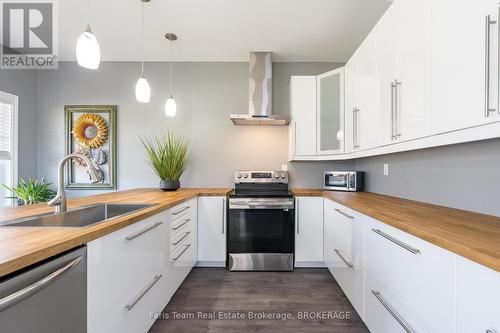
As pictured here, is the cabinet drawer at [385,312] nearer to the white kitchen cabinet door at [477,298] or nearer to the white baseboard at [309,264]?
the white kitchen cabinet door at [477,298]

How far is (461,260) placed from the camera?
0.76m

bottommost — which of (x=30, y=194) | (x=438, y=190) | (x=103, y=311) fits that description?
(x=103, y=311)

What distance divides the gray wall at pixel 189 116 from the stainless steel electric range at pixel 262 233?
722mm

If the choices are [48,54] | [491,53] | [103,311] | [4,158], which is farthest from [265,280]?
[48,54]

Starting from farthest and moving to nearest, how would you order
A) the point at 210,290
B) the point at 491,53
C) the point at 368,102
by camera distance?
the point at 210,290, the point at 368,102, the point at 491,53

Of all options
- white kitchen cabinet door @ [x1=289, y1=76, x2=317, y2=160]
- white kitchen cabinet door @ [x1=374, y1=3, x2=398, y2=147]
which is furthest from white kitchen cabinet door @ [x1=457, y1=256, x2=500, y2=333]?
white kitchen cabinet door @ [x1=289, y1=76, x2=317, y2=160]

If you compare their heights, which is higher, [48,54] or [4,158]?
[48,54]

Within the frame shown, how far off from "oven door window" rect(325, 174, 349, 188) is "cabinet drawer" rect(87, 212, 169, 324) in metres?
2.06

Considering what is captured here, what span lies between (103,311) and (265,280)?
161 cm

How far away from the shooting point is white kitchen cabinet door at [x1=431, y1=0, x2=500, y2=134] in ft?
2.98

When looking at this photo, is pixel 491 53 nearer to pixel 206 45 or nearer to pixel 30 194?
pixel 206 45

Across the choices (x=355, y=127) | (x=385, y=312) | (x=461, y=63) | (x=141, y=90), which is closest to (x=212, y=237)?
(x=141, y=90)

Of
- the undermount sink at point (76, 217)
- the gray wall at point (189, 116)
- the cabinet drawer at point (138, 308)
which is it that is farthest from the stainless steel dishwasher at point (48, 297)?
the gray wall at point (189, 116)

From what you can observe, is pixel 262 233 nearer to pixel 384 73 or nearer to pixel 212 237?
pixel 212 237
